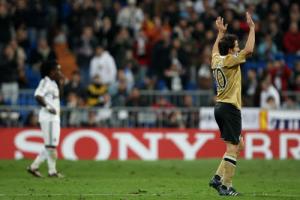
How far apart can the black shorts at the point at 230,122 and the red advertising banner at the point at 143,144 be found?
9903 millimetres

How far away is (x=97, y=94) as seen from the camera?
25266 millimetres

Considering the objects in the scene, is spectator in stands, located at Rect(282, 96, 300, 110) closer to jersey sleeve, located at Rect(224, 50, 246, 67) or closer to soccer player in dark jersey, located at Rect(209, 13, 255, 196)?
soccer player in dark jersey, located at Rect(209, 13, 255, 196)

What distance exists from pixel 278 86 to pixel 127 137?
19.2 ft

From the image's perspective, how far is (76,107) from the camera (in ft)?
80.1

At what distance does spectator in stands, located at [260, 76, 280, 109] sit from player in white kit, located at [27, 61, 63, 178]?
879cm

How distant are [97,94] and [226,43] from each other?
1136 cm

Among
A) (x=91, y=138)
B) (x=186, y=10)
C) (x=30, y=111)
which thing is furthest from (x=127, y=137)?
(x=186, y=10)

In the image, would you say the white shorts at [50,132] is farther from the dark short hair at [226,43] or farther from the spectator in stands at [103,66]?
the spectator in stands at [103,66]

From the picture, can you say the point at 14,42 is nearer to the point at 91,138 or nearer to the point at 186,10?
the point at 91,138

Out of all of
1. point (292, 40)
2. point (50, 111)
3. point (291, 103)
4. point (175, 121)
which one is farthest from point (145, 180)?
point (292, 40)

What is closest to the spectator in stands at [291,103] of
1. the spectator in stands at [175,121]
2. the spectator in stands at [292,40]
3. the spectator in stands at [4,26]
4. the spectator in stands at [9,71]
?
the spectator in stands at [292,40]

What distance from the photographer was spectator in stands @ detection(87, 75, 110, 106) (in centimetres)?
2503

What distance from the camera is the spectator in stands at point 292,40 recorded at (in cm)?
2873

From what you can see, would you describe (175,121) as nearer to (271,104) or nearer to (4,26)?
(271,104)
